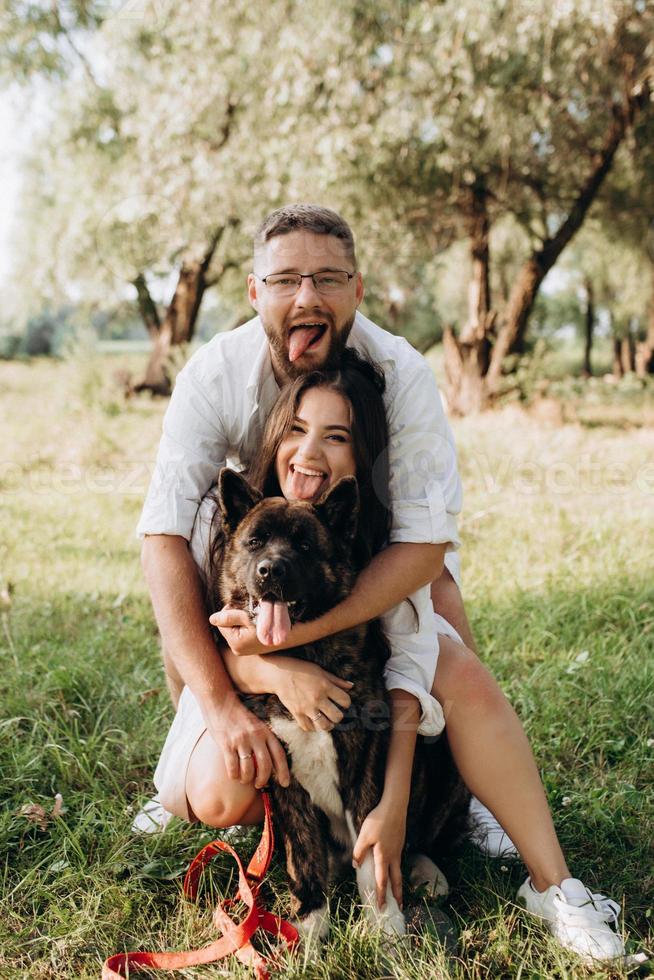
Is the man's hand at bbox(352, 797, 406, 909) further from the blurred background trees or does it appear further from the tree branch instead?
the tree branch

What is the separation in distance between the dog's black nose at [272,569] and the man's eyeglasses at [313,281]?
95cm

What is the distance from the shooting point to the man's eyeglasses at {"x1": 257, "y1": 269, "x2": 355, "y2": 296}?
2650 millimetres

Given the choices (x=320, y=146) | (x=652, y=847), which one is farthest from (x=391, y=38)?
(x=652, y=847)

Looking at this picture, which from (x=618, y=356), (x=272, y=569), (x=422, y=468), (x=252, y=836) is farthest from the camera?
(x=618, y=356)

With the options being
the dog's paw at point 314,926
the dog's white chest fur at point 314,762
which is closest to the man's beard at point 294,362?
the dog's white chest fur at point 314,762

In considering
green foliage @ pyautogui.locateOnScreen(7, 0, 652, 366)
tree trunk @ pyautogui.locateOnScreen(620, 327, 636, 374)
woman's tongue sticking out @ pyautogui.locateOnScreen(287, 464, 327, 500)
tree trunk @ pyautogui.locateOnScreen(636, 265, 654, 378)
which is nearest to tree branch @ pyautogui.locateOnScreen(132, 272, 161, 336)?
green foliage @ pyautogui.locateOnScreen(7, 0, 652, 366)

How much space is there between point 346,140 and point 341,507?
7904mm

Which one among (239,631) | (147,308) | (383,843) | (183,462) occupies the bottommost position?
(383,843)

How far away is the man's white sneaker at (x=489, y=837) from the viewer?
2.62 metres

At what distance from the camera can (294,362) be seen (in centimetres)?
270

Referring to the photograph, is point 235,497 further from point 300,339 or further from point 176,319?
point 176,319

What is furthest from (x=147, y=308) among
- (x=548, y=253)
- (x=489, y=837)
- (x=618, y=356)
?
(x=618, y=356)

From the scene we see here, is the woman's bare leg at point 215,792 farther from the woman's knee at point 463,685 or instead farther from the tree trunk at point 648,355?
the tree trunk at point 648,355

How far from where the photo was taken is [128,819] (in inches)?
112
